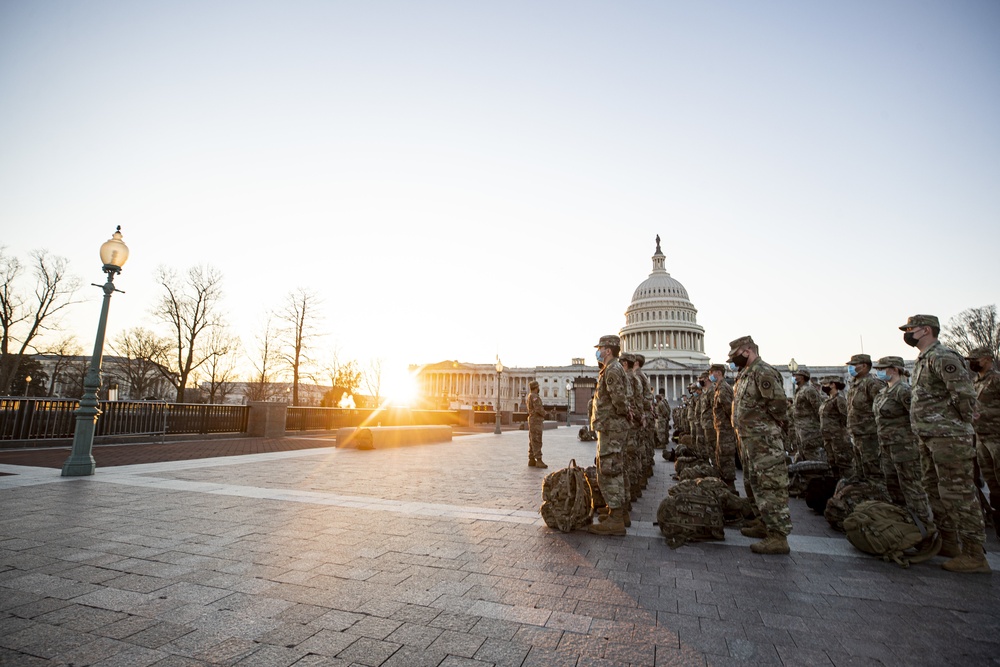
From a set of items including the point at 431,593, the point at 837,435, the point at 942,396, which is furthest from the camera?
the point at 837,435

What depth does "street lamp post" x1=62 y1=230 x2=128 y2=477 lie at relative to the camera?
27.5 feet

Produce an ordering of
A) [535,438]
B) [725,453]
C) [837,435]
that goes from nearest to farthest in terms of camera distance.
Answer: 1. [837,435]
2. [725,453]
3. [535,438]

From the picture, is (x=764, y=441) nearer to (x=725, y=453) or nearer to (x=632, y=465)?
(x=632, y=465)

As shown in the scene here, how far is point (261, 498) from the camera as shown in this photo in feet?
23.2

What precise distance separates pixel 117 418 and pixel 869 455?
1904 cm

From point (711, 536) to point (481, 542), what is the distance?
2679 millimetres

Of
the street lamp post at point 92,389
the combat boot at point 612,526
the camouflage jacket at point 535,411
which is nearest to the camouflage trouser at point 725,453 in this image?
the combat boot at point 612,526

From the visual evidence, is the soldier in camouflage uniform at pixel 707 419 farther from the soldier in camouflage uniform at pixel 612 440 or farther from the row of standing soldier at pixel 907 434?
the soldier in camouflage uniform at pixel 612 440

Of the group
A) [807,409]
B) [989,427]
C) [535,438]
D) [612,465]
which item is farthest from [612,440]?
[807,409]

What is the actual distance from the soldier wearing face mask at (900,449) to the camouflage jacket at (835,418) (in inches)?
80.1

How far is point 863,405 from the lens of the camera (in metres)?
7.43

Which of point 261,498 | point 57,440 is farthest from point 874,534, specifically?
point 57,440

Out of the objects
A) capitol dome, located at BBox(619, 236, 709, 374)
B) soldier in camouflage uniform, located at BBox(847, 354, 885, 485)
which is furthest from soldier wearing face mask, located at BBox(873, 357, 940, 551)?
capitol dome, located at BBox(619, 236, 709, 374)

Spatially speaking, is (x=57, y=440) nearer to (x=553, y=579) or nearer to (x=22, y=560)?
(x=22, y=560)
